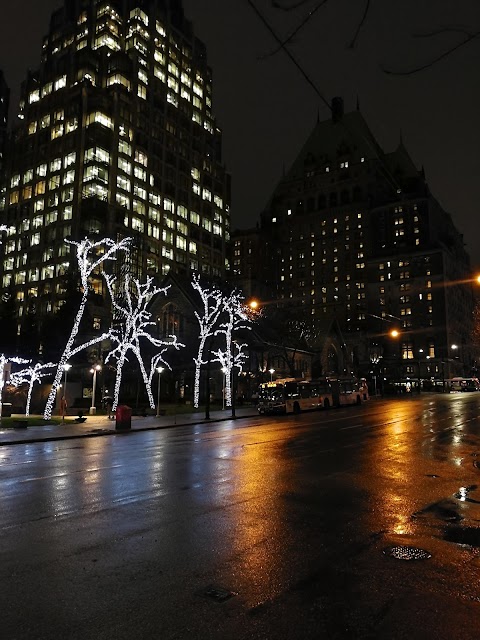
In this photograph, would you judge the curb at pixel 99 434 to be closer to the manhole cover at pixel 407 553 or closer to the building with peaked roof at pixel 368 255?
the manhole cover at pixel 407 553

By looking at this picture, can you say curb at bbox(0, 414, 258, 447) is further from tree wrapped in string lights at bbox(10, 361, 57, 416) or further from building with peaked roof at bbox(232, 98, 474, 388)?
building with peaked roof at bbox(232, 98, 474, 388)

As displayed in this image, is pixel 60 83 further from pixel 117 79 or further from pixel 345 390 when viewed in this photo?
pixel 345 390

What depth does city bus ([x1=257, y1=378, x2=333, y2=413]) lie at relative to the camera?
40469 millimetres

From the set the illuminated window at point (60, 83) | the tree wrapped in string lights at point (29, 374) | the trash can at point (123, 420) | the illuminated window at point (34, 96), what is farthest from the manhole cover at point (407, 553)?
the illuminated window at point (34, 96)

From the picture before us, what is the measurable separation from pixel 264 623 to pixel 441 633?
148cm

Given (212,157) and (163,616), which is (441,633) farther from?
(212,157)

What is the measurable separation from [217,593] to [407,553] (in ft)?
8.49

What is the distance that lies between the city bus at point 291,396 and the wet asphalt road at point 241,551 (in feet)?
90.5

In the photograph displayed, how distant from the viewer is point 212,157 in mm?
137375

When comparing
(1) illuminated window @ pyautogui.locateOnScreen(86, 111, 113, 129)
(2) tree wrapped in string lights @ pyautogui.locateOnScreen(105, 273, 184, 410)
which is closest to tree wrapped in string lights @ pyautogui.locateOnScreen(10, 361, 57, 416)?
(2) tree wrapped in string lights @ pyautogui.locateOnScreen(105, 273, 184, 410)

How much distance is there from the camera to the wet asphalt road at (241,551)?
14.2ft

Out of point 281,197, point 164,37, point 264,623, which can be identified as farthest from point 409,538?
point 281,197

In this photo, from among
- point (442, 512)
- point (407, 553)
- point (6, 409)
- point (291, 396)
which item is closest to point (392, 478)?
point (442, 512)

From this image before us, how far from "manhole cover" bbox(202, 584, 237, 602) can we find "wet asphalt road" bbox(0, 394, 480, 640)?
0.09 feet
